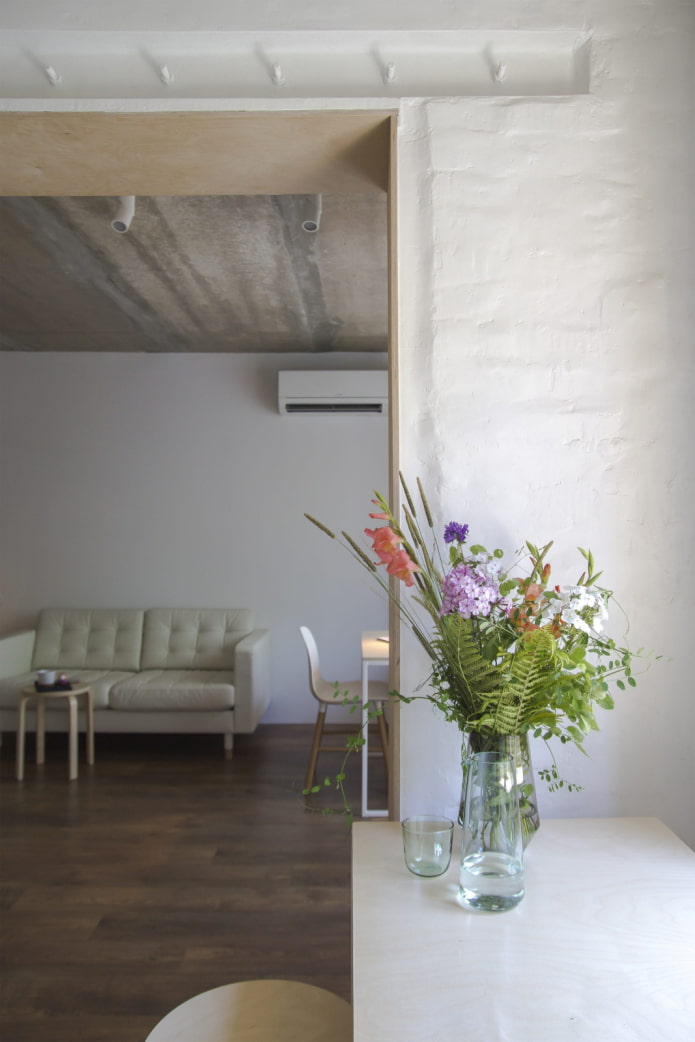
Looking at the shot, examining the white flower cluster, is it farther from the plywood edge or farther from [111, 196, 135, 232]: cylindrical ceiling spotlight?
[111, 196, 135, 232]: cylindrical ceiling spotlight

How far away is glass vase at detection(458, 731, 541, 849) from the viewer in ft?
→ 4.45

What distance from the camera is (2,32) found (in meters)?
1.84

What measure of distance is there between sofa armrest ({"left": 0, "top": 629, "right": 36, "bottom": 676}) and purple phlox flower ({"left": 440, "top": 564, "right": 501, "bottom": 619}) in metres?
4.51

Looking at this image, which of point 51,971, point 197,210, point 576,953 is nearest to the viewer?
point 576,953

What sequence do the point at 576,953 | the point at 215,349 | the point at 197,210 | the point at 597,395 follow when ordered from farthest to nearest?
the point at 215,349, the point at 197,210, the point at 597,395, the point at 576,953

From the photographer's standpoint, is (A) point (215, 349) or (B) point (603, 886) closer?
(B) point (603, 886)

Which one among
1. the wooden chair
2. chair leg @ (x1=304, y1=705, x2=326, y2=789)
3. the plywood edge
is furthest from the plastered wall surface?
chair leg @ (x1=304, y1=705, x2=326, y2=789)

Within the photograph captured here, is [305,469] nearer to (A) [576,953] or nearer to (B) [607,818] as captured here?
(B) [607,818]

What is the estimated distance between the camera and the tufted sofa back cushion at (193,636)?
17.8 feet

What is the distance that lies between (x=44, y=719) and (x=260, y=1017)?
403 cm

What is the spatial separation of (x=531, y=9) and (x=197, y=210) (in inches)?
74.5

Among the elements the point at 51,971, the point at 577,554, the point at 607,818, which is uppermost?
the point at 577,554

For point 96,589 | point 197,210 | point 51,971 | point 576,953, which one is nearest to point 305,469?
point 96,589

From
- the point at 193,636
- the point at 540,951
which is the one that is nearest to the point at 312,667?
the point at 193,636
